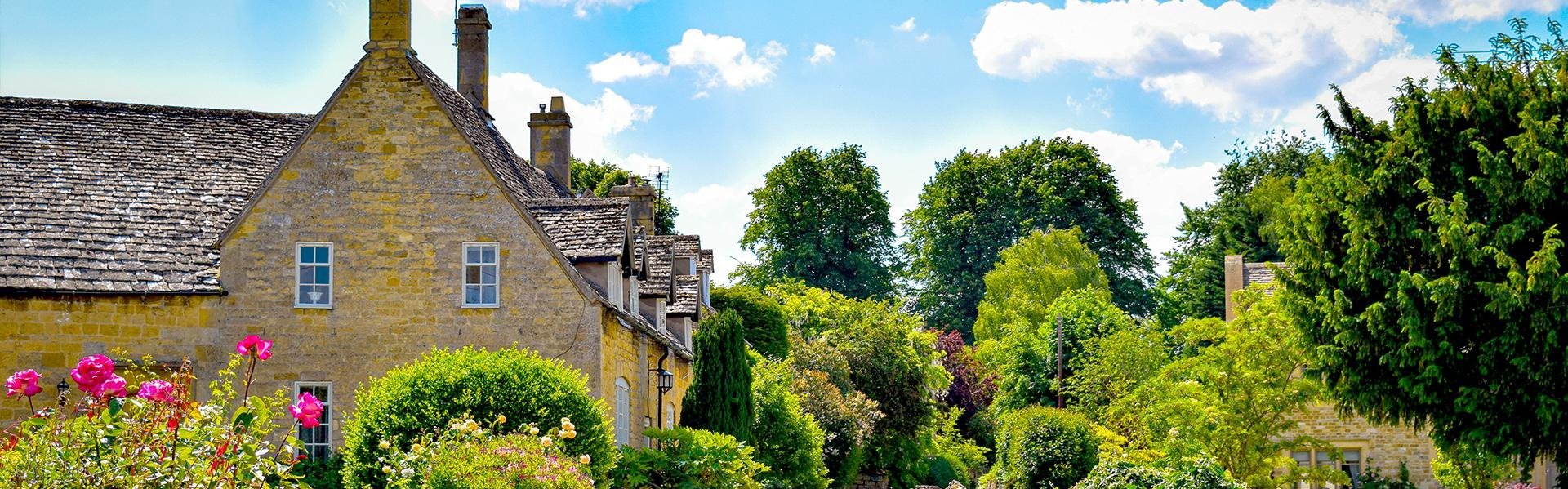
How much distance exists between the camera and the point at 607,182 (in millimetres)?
65250

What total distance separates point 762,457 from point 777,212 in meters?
41.9

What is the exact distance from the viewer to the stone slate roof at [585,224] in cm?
2344

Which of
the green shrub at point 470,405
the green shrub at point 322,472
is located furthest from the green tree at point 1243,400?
the green shrub at point 322,472

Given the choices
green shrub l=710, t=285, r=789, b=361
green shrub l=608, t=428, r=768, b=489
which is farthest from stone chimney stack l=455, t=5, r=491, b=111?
green shrub l=710, t=285, r=789, b=361

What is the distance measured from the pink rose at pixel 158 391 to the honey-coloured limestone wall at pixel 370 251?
478 inches

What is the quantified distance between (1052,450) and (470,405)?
1029 inches

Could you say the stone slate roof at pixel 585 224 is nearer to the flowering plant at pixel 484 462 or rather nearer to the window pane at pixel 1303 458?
the flowering plant at pixel 484 462

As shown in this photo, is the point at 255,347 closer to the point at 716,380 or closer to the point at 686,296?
the point at 716,380

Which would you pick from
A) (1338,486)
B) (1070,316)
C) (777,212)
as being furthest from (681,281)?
(777,212)

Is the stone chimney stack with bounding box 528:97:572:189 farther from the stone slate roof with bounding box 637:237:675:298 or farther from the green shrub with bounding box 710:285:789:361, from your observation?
the green shrub with bounding box 710:285:789:361

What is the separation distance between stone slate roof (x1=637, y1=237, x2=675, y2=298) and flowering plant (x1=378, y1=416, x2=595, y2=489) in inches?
411

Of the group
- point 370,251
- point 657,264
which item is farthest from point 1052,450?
point 370,251

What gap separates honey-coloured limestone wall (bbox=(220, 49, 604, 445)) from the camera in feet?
75.6

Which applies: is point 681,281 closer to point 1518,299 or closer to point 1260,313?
point 1260,313
